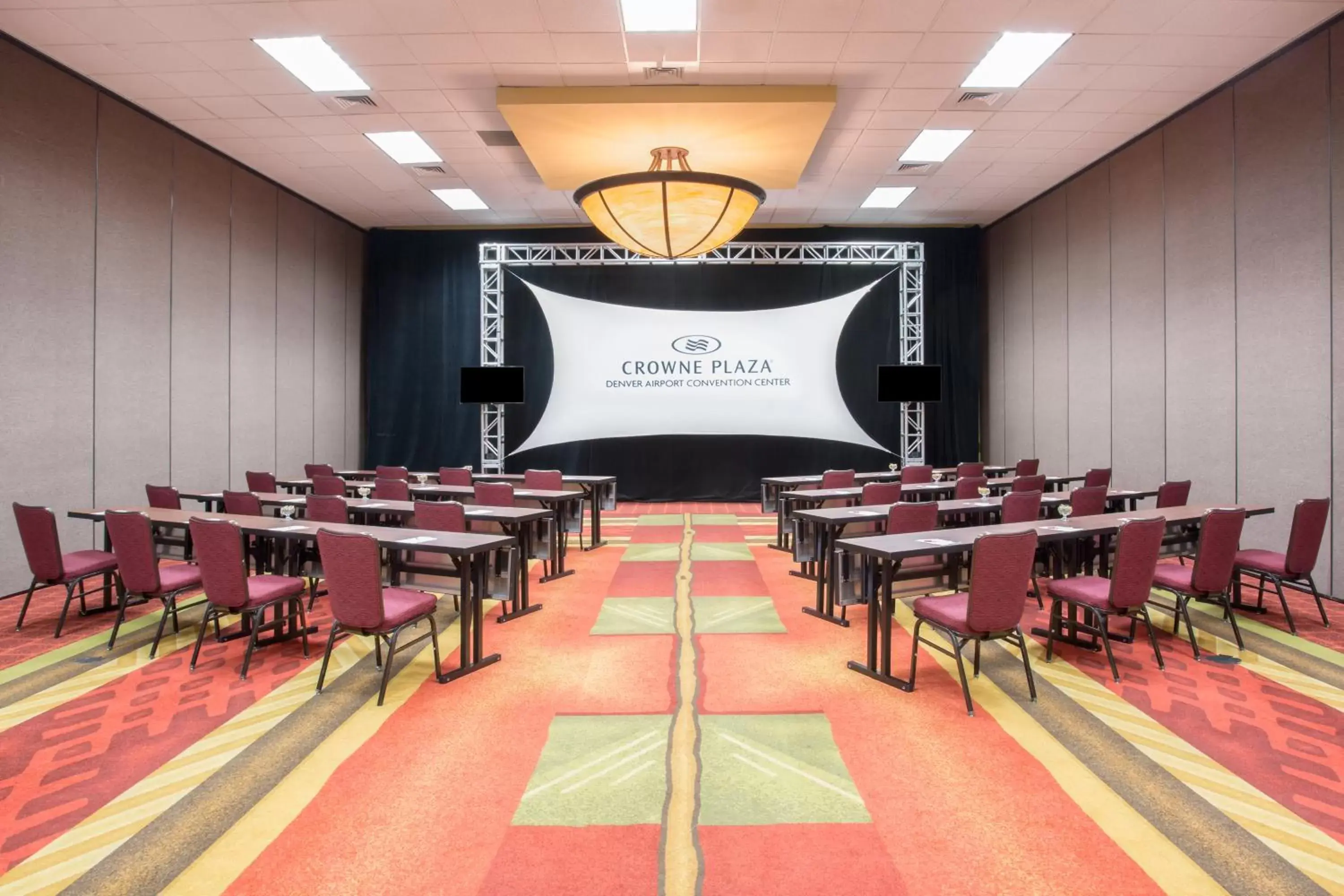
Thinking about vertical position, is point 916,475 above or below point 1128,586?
→ above

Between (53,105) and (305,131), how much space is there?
85.1 inches

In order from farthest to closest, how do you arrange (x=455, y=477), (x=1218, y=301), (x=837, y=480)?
(x=455, y=477)
(x=837, y=480)
(x=1218, y=301)

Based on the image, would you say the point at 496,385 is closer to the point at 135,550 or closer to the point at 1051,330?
the point at 135,550

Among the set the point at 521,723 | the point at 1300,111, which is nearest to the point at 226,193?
the point at 521,723

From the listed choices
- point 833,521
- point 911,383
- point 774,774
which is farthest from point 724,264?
point 774,774

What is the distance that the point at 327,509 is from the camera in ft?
17.0

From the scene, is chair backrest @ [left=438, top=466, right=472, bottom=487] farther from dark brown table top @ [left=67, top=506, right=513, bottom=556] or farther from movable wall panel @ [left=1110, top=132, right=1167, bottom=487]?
movable wall panel @ [left=1110, top=132, right=1167, bottom=487]

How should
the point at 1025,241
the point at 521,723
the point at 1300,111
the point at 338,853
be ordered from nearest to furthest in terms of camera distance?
the point at 338,853
the point at 521,723
the point at 1300,111
the point at 1025,241

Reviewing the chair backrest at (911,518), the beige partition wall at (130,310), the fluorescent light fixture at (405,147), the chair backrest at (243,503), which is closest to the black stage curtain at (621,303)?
the beige partition wall at (130,310)

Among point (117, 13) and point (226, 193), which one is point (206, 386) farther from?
point (117, 13)

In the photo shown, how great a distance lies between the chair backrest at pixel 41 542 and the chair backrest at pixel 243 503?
1.14 meters

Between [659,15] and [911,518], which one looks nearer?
[911,518]

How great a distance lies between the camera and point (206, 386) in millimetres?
8023

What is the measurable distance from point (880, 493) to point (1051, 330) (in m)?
5.72
